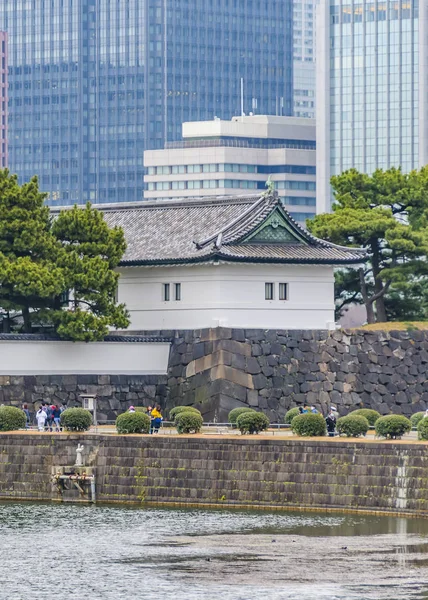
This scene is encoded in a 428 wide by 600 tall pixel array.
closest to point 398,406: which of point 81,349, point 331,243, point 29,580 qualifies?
point 331,243

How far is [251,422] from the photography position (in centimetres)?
6419

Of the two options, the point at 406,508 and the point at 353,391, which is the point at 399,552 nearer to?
the point at 406,508

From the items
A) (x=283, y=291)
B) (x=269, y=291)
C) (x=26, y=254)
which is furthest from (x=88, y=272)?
(x=283, y=291)

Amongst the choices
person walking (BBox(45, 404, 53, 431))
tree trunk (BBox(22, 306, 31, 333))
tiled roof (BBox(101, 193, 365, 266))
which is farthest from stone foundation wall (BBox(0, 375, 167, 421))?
tiled roof (BBox(101, 193, 365, 266))

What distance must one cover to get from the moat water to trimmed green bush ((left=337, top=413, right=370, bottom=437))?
427 centimetres

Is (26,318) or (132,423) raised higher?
(26,318)

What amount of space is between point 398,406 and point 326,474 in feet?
76.0

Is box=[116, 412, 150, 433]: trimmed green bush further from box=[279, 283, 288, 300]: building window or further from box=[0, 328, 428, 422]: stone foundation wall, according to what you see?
box=[279, 283, 288, 300]: building window

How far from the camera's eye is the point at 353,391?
80.6 metres

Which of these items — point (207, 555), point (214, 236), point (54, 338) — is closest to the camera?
point (207, 555)

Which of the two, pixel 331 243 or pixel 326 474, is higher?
pixel 331 243

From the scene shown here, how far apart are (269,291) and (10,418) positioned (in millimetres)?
17140

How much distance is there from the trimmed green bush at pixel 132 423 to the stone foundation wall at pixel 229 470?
4.24 feet

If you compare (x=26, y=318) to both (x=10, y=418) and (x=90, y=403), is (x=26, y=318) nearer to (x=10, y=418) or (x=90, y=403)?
(x=90, y=403)
